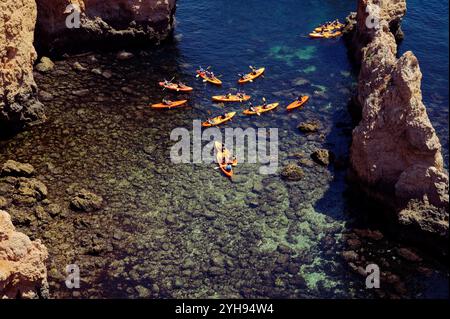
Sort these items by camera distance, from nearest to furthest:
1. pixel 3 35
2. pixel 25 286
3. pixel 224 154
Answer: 1. pixel 25 286
2. pixel 3 35
3. pixel 224 154

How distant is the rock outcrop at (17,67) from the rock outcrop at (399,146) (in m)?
30.1

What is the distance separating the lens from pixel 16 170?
44.3 metres

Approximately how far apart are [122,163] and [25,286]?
16241mm

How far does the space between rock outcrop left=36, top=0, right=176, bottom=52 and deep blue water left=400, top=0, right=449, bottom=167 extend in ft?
97.5

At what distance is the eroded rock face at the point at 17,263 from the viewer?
31.5 m

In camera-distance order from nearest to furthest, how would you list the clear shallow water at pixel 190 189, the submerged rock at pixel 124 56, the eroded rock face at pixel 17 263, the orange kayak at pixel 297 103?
the eroded rock face at pixel 17 263, the clear shallow water at pixel 190 189, the orange kayak at pixel 297 103, the submerged rock at pixel 124 56

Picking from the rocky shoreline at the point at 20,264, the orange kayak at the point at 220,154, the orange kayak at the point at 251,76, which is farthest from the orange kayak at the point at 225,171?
the rocky shoreline at the point at 20,264

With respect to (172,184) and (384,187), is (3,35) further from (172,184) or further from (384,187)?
(384,187)

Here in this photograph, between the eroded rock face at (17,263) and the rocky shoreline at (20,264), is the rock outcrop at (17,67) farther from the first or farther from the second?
the eroded rock face at (17,263)

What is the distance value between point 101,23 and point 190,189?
83.5ft

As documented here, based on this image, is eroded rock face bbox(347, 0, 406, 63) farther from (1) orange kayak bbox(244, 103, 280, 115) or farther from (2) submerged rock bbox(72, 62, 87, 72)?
(2) submerged rock bbox(72, 62, 87, 72)

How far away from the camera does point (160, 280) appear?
38.0 meters
